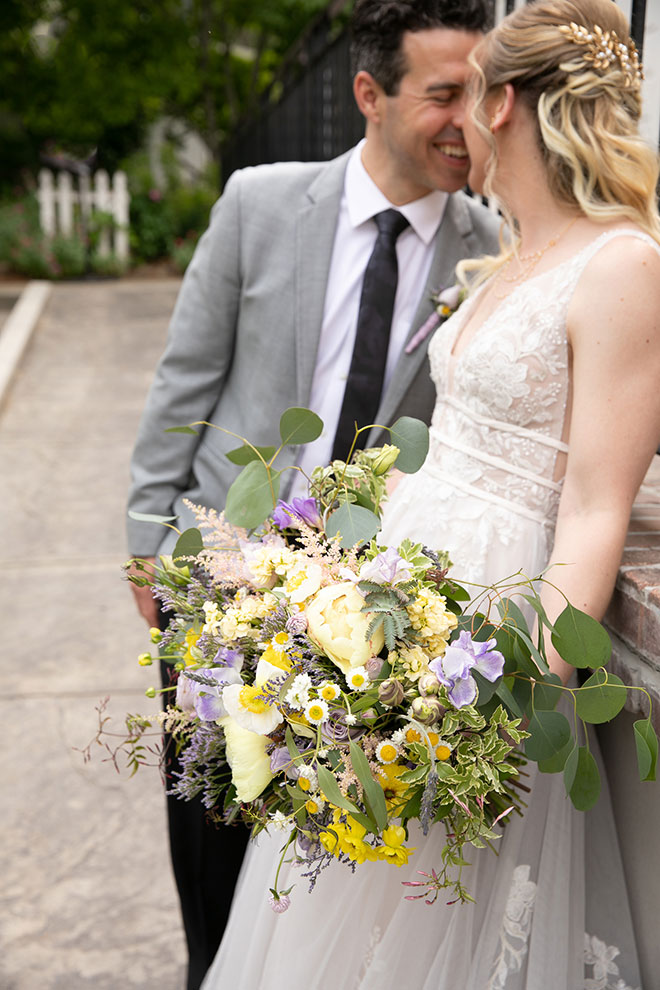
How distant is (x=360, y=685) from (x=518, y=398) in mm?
730

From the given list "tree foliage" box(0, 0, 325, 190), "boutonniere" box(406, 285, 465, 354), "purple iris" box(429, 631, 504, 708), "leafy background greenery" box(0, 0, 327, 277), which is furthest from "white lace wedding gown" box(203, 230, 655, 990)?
"tree foliage" box(0, 0, 325, 190)

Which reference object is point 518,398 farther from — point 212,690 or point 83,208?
point 83,208

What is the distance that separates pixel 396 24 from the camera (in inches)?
92.6

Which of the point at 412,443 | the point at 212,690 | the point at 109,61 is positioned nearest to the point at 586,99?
the point at 412,443

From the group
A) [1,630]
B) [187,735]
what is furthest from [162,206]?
[187,735]

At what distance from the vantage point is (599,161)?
68.3 inches

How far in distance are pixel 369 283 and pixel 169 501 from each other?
2.58 feet

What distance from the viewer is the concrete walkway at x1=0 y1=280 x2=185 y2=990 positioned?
2.77 metres

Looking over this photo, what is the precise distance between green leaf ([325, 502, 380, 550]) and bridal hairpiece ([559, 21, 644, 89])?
0.93 meters

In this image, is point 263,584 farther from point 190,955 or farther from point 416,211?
point 190,955

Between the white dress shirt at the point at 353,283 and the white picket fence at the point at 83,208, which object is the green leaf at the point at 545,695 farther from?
the white picket fence at the point at 83,208

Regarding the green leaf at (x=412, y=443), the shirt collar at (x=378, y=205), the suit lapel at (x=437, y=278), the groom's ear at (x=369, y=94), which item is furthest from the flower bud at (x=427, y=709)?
the groom's ear at (x=369, y=94)

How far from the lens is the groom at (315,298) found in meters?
2.40

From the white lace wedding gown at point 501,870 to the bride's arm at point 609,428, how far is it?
0.39 feet
